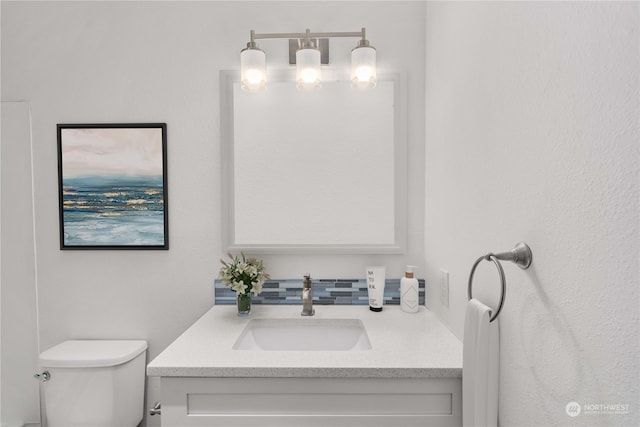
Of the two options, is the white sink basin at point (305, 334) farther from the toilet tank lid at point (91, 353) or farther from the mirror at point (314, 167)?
the toilet tank lid at point (91, 353)

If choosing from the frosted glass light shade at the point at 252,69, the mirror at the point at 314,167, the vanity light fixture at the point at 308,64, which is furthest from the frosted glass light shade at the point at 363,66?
the frosted glass light shade at the point at 252,69

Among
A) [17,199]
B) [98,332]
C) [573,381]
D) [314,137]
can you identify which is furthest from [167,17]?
[573,381]

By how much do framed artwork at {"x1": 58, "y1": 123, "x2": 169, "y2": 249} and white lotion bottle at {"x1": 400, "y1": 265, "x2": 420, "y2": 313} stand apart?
105 centimetres

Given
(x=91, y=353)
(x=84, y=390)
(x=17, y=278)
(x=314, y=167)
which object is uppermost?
(x=314, y=167)

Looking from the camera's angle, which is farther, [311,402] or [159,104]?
[159,104]

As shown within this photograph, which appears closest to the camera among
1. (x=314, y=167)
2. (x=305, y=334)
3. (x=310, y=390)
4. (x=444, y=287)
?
(x=310, y=390)

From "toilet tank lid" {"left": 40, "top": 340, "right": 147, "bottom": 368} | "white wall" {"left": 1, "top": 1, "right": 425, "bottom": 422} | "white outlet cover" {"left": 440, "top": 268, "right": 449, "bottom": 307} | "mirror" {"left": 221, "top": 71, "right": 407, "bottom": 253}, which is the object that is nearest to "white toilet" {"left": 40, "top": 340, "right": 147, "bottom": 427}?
"toilet tank lid" {"left": 40, "top": 340, "right": 147, "bottom": 368}

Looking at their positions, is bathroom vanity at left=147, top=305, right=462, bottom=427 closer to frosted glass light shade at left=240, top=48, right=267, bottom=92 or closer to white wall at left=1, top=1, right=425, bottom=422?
white wall at left=1, top=1, right=425, bottom=422

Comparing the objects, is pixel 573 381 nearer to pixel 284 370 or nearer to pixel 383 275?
pixel 284 370

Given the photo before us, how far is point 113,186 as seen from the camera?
5.15 feet

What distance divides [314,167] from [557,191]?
3.33 ft

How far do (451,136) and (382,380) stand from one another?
823mm

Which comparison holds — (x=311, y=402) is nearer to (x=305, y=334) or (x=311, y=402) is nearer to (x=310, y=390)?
(x=310, y=390)

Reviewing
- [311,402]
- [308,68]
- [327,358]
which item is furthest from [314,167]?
[311,402]
